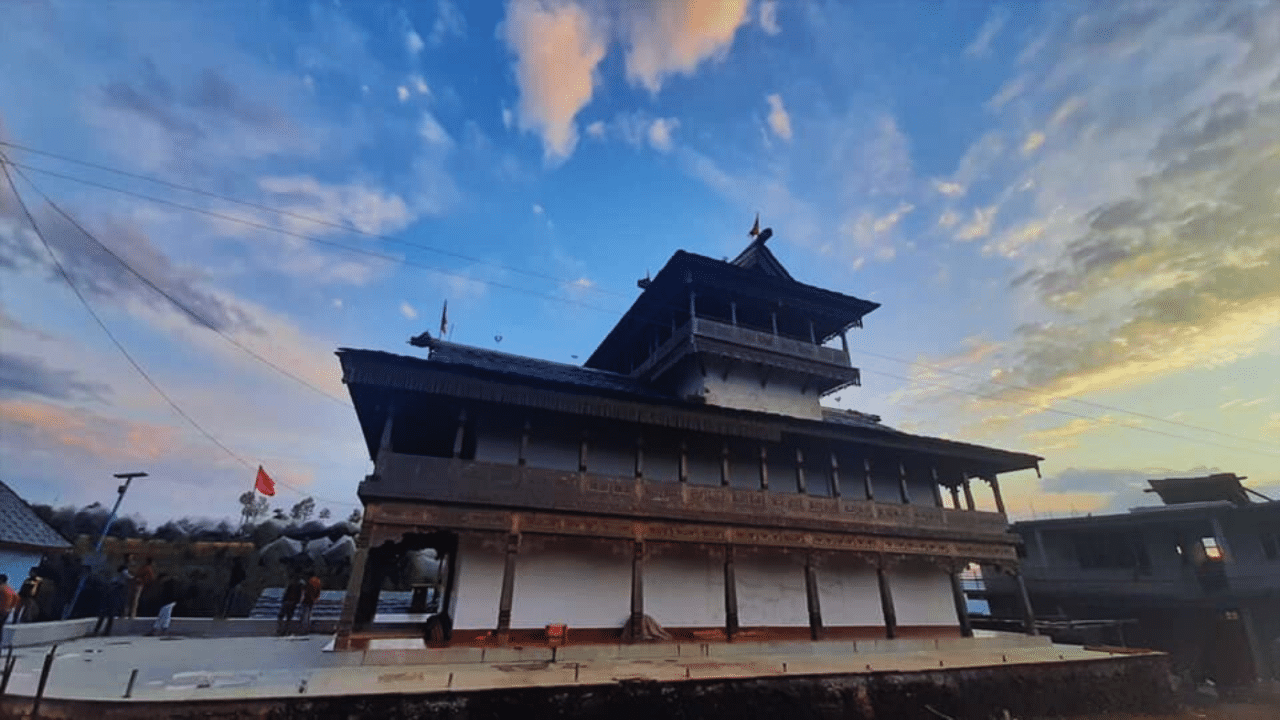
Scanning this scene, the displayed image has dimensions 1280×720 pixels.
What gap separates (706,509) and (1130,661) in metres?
12.8

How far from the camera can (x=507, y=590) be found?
1390 centimetres

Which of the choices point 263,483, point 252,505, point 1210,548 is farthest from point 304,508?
point 1210,548

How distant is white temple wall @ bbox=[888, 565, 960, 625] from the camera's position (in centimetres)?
2019

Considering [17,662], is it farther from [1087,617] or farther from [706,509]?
[1087,617]

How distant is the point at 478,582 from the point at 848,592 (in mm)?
12716

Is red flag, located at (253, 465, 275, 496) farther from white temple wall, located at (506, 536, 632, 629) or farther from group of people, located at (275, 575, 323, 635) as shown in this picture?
white temple wall, located at (506, 536, 632, 629)

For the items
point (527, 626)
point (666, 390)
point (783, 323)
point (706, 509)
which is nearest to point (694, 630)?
point (706, 509)

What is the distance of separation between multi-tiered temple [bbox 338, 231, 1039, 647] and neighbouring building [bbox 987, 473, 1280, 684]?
39.7 feet

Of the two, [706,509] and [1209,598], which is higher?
[706,509]

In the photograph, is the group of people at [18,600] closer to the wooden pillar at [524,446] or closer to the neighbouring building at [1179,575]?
the wooden pillar at [524,446]

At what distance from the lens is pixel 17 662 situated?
11234mm

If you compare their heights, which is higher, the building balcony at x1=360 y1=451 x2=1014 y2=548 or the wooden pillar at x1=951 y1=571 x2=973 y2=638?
the building balcony at x1=360 y1=451 x2=1014 y2=548

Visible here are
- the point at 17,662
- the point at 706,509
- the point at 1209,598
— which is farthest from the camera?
the point at 1209,598

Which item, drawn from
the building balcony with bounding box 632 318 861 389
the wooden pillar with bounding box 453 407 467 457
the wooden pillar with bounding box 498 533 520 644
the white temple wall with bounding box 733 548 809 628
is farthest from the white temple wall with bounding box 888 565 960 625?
the wooden pillar with bounding box 453 407 467 457
